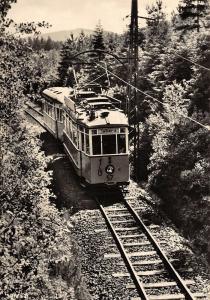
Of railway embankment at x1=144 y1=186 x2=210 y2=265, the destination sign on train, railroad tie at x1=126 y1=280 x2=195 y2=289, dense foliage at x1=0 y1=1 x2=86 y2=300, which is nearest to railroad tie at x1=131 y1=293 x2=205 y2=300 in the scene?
railroad tie at x1=126 y1=280 x2=195 y2=289

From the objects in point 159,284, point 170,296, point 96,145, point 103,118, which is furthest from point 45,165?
point 170,296

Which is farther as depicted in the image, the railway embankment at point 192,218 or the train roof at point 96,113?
the train roof at point 96,113

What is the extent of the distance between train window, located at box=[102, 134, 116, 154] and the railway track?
1.89 meters

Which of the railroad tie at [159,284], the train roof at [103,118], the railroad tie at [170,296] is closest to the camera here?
the railroad tie at [170,296]

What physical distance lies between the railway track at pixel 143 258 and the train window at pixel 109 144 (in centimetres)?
189

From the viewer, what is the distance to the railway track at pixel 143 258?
34.0 feet

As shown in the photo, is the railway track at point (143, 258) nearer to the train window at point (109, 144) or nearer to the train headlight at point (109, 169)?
the train headlight at point (109, 169)

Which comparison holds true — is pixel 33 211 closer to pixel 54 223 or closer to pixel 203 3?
pixel 54 223

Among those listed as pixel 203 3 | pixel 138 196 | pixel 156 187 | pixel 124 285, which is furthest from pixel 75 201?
pixel 203 3

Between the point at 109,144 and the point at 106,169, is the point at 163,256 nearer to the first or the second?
the point at 106,169

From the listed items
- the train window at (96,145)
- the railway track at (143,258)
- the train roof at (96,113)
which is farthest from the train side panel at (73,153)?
the railway track at (143,258)

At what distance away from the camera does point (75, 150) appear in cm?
1828

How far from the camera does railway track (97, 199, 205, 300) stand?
34.0 ft

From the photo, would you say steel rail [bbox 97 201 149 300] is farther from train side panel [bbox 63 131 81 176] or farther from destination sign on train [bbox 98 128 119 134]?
train side panel [bbox 63 131 81 176]
